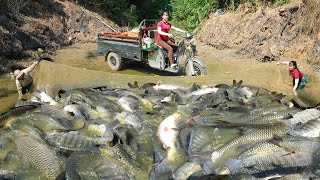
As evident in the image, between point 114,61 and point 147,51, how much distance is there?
7.01 feet

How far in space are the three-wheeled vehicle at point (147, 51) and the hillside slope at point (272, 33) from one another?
420 cm

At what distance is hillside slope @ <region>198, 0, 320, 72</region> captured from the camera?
48.2 ft

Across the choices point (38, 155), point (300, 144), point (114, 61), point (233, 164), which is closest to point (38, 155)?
point (38, 155)

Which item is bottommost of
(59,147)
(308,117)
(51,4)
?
(59,147)

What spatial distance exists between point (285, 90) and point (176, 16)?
18664 mm

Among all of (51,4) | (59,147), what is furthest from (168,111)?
(51,4)

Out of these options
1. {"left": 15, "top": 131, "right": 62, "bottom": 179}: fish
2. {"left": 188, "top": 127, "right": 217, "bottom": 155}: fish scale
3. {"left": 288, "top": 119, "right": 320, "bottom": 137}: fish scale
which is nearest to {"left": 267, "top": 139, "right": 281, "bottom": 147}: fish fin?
{"left": 288, "top": 119, "right": 320, "bottom": 137}: fish scale

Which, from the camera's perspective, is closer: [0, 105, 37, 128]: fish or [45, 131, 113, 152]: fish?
[45, 131, 113, 152]: fish

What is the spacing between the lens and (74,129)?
6738mm

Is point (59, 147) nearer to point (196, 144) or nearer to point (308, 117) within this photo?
point (196, 144)

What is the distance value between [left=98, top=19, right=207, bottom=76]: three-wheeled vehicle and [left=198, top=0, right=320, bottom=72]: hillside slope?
4.20 m

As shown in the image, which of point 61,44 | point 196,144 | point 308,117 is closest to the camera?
point 196,144

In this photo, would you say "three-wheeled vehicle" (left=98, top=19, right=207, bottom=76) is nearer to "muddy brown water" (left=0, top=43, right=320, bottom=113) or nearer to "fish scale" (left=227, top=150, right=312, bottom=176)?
"muddy brown water" (left=0, top=43, right=320, bottom=113)

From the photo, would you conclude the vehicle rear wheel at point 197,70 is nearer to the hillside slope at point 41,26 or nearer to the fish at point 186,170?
the fish at point 186,170
